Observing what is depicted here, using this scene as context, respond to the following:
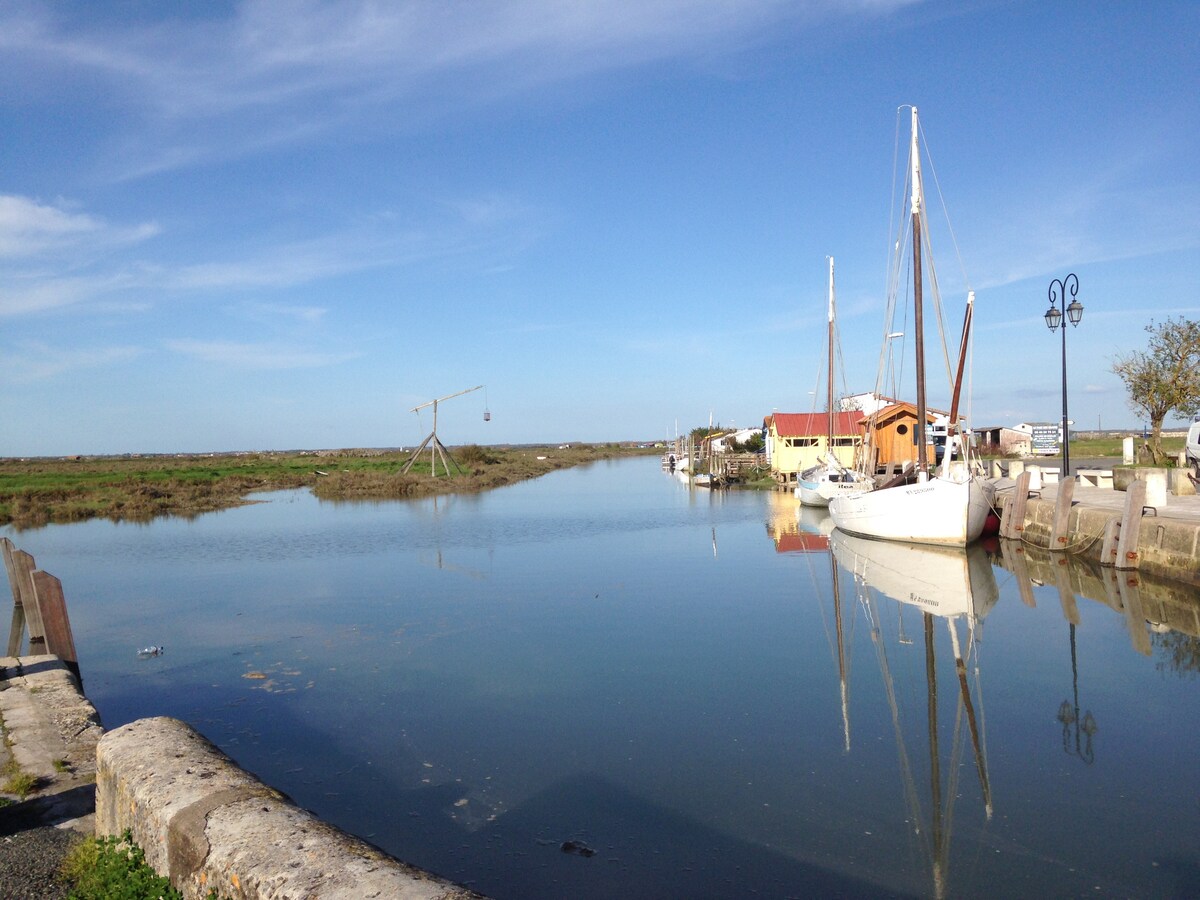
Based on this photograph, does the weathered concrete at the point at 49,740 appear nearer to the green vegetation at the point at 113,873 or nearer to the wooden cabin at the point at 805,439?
the green vegetation at the point at 113,873

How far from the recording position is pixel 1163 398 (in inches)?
1339

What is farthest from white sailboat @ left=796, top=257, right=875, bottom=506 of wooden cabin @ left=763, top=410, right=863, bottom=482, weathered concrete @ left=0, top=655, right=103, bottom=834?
weathered concrete @ left=0, top=655, right=103, bottom=834

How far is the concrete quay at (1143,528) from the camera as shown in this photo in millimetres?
15055

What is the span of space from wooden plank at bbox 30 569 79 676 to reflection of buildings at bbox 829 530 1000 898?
8.66 m

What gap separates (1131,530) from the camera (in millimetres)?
16375

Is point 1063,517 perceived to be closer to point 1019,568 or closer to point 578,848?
point 1019,568

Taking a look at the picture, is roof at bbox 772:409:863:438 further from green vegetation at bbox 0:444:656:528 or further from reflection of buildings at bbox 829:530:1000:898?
reflection of buildings at bbox 829:530:1000:898

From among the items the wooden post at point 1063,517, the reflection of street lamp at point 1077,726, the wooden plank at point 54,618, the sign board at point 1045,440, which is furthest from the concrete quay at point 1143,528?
the sign board at point 1045,440

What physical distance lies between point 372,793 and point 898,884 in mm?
4059

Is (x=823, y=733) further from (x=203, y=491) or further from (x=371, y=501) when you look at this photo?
(x=203, y=491)

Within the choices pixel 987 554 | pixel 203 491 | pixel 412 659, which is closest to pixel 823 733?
pixel 412 659

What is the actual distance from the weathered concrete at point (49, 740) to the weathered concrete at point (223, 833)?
0.65 meters

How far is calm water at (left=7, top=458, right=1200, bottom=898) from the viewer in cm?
615

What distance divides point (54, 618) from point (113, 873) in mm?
6387
